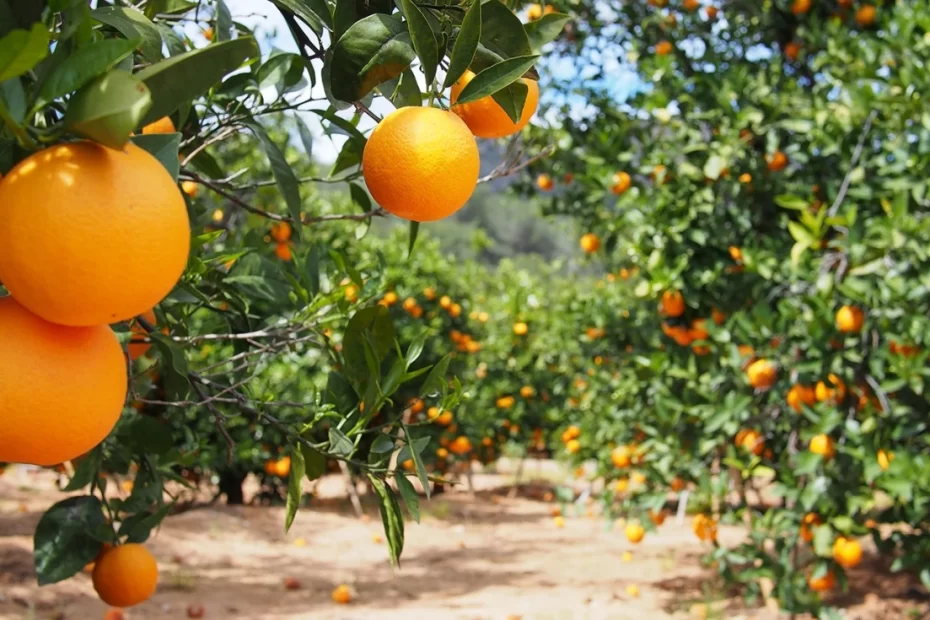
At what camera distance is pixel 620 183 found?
3.86m

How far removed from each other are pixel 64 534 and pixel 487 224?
3996cm

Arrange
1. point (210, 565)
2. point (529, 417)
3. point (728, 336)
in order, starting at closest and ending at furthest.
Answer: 1. point (728, 336)
2. point (210, 565)
3. point (529, 417)

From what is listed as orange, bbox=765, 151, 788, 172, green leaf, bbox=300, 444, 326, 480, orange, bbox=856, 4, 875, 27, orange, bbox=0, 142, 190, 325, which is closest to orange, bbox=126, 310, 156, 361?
green leaf, bbox=300, 444, 326, 480

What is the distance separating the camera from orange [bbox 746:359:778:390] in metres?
3.13

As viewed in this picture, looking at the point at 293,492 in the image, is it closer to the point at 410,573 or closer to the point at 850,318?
the point at 850,318

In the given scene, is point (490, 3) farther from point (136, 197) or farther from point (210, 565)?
point (210, 565)

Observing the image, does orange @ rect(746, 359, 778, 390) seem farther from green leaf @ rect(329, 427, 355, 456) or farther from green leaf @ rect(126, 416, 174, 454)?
green leaf @ rect(329, 427, 355, 456)

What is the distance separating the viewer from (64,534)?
139 cm

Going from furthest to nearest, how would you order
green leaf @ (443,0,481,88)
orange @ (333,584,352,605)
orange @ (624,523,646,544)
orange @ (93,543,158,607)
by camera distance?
orange @ (333,584,352,605) → orange @ (624,523,646,544) → orange @ (93,543,158,607) → green leaf @ (443,0,481,88)

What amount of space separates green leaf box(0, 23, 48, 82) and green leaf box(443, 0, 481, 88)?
1.24 feet

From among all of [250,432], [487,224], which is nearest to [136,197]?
[250,432]

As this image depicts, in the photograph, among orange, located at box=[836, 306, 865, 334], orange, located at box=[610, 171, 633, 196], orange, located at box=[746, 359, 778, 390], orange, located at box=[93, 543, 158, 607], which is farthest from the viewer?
orange, located at box=[610, 171, 633, 196]

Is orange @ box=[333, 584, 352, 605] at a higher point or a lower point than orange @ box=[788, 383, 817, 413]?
lower

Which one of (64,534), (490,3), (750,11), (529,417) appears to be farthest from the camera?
(529,417)
